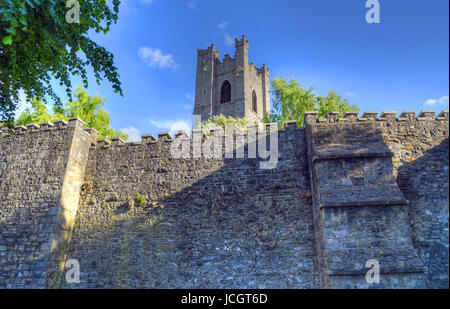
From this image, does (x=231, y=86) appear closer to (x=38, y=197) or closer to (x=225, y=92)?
(x=225, y=92)

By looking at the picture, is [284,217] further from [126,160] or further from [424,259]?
[126,160]

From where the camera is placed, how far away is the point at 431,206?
25.4 feet

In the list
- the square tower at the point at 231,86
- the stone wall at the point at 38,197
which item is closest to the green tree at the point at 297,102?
the square tower at the point at 231,86

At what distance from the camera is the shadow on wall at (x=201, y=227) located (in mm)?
8141

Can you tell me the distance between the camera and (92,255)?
922 cm

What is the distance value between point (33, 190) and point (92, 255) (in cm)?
290

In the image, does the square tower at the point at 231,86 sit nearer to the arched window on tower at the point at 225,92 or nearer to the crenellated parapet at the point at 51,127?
the arched window on tower at the point at 225,92

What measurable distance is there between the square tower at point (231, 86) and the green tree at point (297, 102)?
1009 cm

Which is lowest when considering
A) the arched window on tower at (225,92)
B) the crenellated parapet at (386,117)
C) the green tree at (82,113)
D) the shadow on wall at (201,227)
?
the shadow on wall at (201,227)

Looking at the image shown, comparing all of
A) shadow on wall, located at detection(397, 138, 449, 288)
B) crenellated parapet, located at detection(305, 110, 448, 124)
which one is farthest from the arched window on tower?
shadow on wall, located at detection(397, 138, 449, 288)

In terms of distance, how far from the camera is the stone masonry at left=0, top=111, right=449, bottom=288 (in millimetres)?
6812

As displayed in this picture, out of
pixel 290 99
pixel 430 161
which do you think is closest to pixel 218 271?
pixel 430 161

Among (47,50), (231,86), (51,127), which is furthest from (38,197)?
(231,86)
